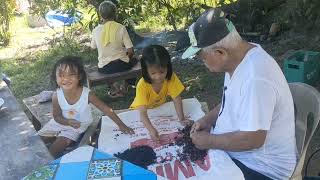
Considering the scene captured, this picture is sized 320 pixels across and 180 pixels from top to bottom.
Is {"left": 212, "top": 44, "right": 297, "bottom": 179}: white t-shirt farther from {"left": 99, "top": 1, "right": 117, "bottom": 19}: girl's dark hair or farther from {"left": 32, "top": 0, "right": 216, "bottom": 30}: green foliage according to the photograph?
{"left": 32, "top": 0, "right": 216, "bottom": 30}: green foliage

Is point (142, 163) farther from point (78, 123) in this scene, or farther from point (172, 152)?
point (78, 123)

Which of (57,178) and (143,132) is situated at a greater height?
(57,178)

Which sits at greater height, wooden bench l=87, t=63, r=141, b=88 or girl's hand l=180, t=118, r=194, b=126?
girl's hand l=180, t=118, r=194, b=126

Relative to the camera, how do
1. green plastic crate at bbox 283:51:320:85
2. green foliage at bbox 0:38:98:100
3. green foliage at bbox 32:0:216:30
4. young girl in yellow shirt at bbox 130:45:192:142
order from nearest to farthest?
young girl in yellow shirt at bbox 130:45:192:142
green plastic crate at bbox 283:51:320:85
green foliage at bbox 0:38:98:100
green foliage at bbox 32:0:216:30

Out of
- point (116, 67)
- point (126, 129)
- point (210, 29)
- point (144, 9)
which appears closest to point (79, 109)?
point (126, 129)

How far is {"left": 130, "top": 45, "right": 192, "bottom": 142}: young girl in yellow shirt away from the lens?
3.22 metres

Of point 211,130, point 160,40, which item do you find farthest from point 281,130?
point 160,40

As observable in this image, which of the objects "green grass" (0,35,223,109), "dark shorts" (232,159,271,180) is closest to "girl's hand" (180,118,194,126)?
"dark shorts" (232,159,271,180)

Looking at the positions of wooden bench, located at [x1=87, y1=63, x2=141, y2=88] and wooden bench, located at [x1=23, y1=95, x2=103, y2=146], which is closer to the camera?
wooden bench, located at [x1=23, y1=95, x2=103, y2=146]

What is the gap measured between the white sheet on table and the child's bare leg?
33cm

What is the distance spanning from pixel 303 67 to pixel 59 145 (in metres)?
2.94

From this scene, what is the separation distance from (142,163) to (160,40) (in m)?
5.45

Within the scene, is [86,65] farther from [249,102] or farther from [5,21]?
[249,102]

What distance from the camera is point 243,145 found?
2113mm
